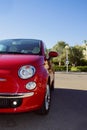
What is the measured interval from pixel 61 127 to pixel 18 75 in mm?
1128

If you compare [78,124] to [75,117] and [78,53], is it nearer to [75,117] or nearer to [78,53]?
[75,117]

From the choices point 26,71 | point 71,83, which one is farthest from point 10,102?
point 71,83

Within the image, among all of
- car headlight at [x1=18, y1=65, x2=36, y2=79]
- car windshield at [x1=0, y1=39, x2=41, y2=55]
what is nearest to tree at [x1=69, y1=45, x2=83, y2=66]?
car windshield at [x1=0, y1=39, x2=41, y2=55]

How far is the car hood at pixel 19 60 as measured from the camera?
5277 millimetres

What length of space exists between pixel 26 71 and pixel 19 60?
0.37 meters

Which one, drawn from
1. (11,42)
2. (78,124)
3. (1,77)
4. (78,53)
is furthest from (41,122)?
(78,53)

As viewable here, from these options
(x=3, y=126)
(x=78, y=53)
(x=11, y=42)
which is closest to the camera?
(x=3, y=126)

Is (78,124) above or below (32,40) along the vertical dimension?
below

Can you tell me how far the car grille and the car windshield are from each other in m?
1.49

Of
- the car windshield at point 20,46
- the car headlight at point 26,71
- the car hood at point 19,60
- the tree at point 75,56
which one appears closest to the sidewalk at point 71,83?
the car windshield at point 20,46

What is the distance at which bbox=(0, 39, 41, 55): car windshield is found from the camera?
251 inches

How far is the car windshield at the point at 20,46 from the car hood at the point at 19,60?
0.49 meters

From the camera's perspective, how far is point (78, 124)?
5.15 meters

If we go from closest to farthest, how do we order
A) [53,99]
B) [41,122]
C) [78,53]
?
[41,122] → [53,99] → [78,53]
